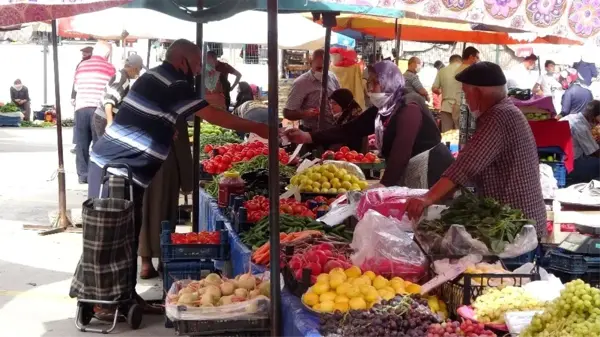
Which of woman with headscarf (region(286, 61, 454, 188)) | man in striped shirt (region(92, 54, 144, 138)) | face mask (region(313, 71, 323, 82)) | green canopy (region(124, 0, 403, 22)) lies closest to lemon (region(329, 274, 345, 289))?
woman with headscarf (region(286, 61, 454, 188))

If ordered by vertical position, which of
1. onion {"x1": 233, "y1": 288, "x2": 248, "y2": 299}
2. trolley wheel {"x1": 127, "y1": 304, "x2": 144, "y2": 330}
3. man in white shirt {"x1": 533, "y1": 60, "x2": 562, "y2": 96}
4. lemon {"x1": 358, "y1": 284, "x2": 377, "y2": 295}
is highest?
man in white shirt {"x1": 533, "y1": 60, "x2": 562, "y2": 96}

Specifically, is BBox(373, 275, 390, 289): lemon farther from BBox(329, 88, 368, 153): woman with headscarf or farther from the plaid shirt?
BBox(329, 88, 368, 153): woman with headscarf

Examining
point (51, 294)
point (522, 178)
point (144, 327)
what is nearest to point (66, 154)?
point (51, 294)

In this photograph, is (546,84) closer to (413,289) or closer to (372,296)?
(413,289)

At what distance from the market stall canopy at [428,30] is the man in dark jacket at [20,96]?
13.1m

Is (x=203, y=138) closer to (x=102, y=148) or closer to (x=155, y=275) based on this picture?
(x=155, y=275)

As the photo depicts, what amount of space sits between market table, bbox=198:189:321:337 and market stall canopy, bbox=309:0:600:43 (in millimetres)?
1558

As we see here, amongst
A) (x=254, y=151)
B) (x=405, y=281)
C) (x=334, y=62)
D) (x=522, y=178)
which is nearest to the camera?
(x=405, y=281)

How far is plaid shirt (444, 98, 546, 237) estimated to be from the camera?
510cm

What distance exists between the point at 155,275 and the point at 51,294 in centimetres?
106

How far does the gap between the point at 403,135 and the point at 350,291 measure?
2747mm

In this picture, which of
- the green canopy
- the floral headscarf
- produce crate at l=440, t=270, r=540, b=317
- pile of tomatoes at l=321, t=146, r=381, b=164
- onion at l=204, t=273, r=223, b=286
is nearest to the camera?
produce crate at l=440, t=270, r=540, b=317

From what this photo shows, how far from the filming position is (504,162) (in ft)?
17.1

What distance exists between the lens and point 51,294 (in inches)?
307
